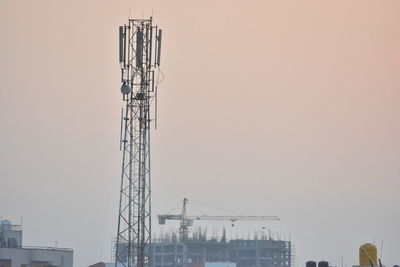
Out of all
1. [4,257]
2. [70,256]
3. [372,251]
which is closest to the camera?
[372,251]

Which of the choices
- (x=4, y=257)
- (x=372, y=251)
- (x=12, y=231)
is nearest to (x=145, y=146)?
(x=372, y=251)

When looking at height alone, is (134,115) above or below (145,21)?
below

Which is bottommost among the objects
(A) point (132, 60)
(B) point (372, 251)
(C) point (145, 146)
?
(B) point (372, 251)

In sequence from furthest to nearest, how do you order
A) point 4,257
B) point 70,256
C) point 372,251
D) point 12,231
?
point 12,231 < point 70,256 < point 4,257 < point 372,251

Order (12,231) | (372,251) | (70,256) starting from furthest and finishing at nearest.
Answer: (12,231) < (70,256) < (372,251)

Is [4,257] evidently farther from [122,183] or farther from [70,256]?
[122,183]

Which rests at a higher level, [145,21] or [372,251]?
[145,21]

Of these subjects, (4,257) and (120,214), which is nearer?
(120,214)

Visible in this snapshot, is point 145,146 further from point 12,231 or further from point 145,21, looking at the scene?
point 12,231

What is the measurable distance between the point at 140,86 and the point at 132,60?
213 centimetres

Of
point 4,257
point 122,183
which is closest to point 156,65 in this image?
point 122,183

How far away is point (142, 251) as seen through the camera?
340ft

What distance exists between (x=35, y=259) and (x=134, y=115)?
182 feet

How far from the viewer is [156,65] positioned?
104 meters
